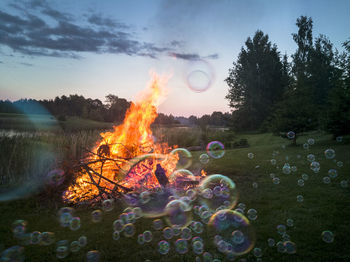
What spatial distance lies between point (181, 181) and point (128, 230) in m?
2.78

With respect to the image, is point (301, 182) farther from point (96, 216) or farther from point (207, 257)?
point (96, 216)

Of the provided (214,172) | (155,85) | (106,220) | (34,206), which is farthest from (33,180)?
(214,172)

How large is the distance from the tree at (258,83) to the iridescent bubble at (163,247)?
128 ft

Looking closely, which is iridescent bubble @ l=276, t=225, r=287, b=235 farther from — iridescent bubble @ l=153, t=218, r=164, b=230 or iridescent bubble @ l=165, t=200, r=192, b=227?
iridescent bubble @ l=153, t=218, r=164, b=230

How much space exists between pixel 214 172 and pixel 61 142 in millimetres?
6845

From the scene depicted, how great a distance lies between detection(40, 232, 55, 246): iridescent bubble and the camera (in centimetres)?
384

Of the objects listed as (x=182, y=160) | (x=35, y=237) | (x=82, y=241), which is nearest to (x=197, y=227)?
(x=82, y=241)

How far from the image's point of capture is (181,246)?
362 cm

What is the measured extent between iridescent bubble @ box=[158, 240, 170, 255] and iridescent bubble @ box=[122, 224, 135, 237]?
612 mm

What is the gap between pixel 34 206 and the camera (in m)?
5.57

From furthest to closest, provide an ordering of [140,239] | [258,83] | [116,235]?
1. [258,83]
2. [116,235]
3. [140,239]

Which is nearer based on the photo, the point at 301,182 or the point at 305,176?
the point at 301,182

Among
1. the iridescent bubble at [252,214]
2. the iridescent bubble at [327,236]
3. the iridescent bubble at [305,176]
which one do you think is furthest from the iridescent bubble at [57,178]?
the iridescent bubble at [305,176]

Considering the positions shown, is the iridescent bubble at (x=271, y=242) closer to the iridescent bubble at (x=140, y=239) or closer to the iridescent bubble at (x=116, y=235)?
the iridescent bubble at (x=140, y=239)
